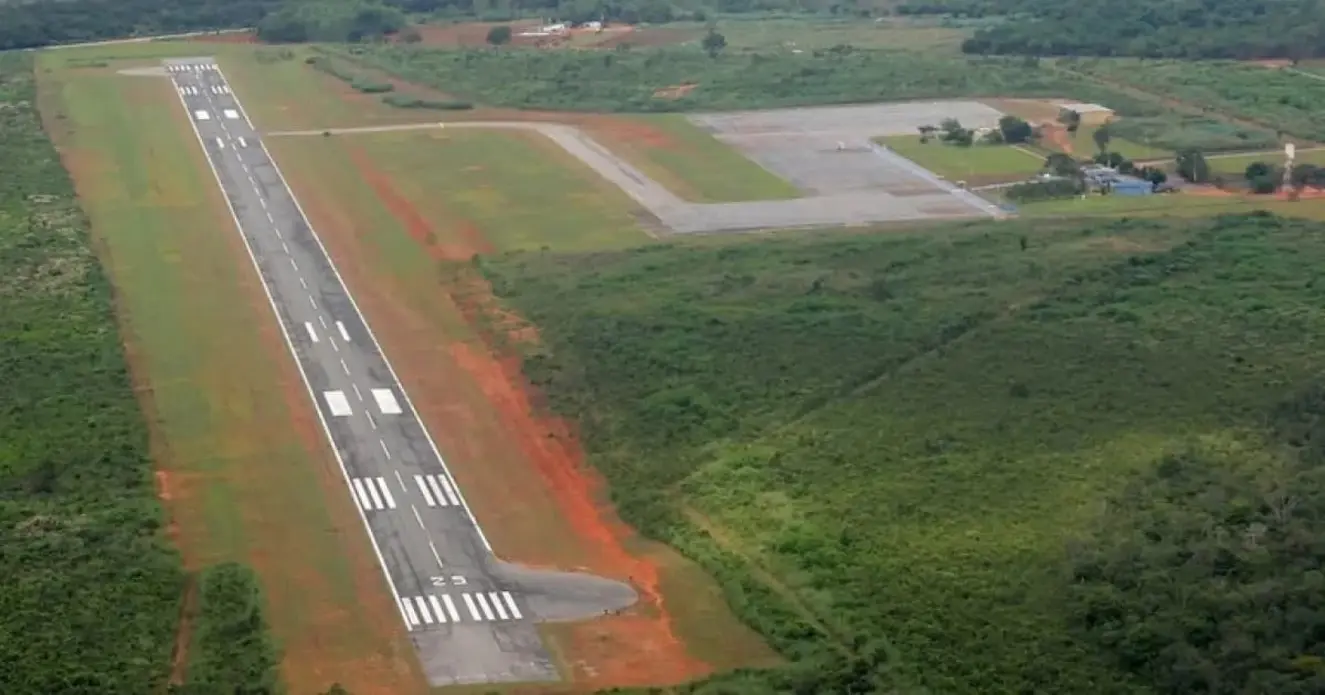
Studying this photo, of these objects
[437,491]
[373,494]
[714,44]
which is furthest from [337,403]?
[714,44]

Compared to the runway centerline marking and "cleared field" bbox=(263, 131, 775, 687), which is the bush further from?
the runway centerline marking

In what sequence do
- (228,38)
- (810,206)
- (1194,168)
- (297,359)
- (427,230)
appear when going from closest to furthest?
(297,359), (427,230), (810,206), (1194,168), (228,38)

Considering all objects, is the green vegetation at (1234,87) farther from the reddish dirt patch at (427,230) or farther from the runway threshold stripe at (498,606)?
the runway threshold stripe at (498,606)

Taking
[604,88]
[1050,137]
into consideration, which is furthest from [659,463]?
[604,88]

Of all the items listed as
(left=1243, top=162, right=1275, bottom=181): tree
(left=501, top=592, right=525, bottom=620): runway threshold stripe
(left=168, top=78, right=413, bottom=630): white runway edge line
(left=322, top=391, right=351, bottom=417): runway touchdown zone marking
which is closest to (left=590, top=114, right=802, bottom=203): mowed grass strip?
(left=168, top=78, right=413, bottom=630): white runway edge line

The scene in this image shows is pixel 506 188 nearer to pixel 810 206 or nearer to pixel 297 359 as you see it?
pixel 810 206

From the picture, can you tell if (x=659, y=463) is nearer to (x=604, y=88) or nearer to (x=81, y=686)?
(x=81, y=686)

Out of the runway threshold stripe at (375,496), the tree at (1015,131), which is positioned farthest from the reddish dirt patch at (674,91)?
the runway threshold stripe at (375,496)
